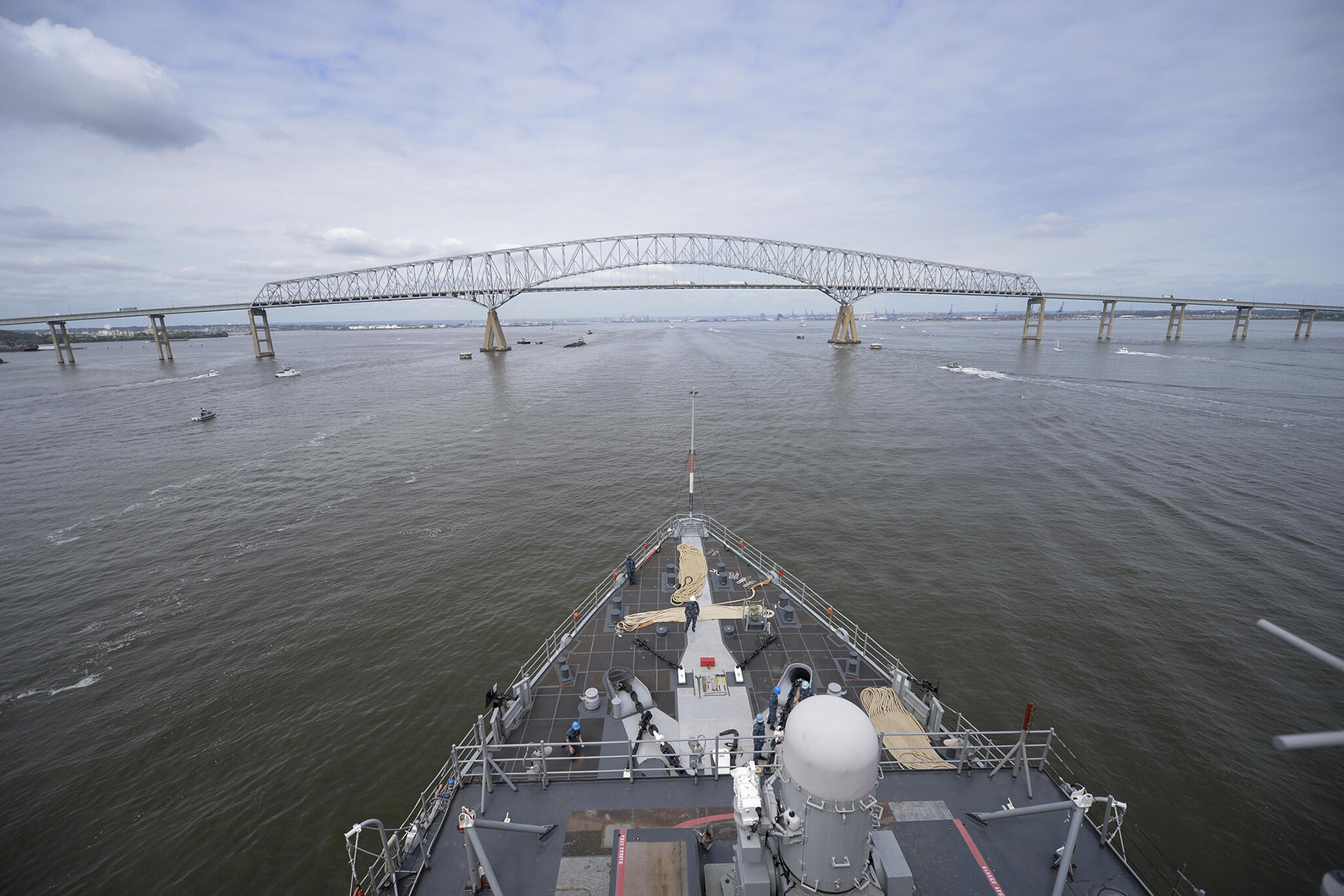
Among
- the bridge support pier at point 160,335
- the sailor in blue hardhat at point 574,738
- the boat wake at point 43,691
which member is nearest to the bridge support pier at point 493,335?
the bridge support pier at point 160,335

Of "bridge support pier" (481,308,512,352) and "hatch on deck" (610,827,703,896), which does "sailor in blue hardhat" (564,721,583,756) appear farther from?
"bridge support pier" (481,308,512,352)

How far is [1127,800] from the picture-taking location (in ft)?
60.2

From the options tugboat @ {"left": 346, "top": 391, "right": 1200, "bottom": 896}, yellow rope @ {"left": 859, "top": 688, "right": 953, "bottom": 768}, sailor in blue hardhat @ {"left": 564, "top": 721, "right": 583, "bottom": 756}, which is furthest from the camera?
yellow rope @ {"left": 859, "top": 688, "right": 953, "bottom": 768}

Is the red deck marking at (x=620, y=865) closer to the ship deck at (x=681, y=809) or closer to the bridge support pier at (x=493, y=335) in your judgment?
the ship deck at (x=681, y=809)

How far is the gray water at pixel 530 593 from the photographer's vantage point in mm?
18328

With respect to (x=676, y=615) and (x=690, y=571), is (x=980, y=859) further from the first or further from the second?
(x=690, y=571)

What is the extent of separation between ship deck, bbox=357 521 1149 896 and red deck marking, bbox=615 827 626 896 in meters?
0.06

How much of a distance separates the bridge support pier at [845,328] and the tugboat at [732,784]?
588 ft

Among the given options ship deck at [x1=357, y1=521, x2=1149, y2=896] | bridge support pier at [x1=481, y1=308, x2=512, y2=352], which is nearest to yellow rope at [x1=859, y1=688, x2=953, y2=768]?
ship deck at [x1=357, y1=521, x2=1149, y2=896]

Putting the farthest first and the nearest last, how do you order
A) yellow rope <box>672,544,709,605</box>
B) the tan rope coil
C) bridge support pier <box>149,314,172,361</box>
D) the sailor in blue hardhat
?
1. bridge support pier <box>149,314,172,361</box>
2. yellow rope <box>672,544,709,605</box>
3. the tan rope coil
4. the sailor in blue hardhat

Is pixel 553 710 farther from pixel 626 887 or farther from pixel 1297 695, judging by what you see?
pixel 1297 695

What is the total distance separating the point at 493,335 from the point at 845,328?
5107 inches

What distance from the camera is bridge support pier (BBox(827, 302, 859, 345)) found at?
18500 cm

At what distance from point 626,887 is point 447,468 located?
4916 cm
